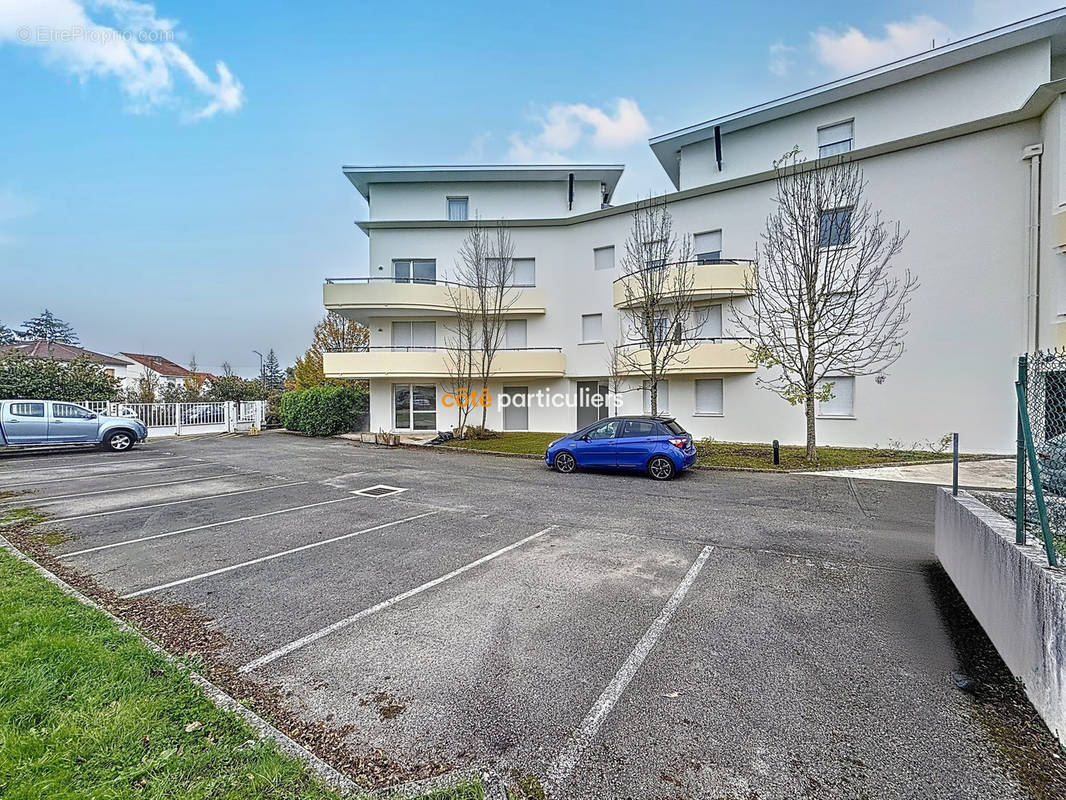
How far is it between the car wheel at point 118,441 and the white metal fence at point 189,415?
162 inches

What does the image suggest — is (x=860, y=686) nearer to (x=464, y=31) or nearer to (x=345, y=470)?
(x=345, y=470)

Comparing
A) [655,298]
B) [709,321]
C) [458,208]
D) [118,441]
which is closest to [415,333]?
[458,208]

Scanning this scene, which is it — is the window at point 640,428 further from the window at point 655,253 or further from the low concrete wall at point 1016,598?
the window at point 655,253

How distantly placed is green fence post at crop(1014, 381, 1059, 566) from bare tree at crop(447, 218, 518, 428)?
18533 mm

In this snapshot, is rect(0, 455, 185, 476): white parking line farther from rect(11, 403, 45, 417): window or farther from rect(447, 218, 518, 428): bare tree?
rect(447, 218, 518, 428): bare tree

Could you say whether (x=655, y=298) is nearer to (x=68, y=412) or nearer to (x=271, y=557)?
(x=271, y=557)

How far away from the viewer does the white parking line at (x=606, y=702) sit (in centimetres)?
257

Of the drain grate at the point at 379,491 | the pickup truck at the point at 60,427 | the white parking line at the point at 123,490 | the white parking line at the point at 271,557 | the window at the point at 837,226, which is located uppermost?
the window at the point at 837,226

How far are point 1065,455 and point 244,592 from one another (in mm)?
7837

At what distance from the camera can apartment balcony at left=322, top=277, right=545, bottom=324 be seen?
21.1 meters

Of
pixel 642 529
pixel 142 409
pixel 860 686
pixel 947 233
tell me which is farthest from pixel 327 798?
pixel 142 409

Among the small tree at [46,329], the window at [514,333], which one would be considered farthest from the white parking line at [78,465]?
the small tree at [46,329]

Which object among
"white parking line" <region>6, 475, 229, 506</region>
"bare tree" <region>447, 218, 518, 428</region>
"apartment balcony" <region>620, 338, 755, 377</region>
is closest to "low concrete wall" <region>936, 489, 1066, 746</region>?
"apartment balcony" <region>620, 338, 755, 377</region>

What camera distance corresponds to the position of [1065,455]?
393 cm
